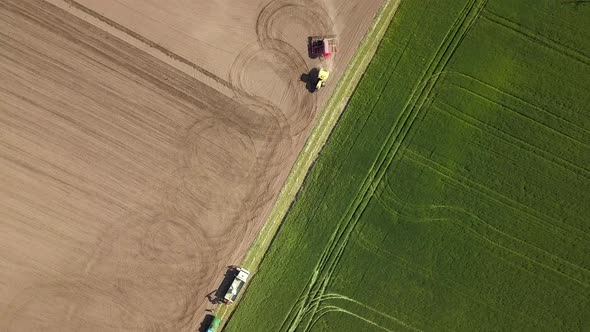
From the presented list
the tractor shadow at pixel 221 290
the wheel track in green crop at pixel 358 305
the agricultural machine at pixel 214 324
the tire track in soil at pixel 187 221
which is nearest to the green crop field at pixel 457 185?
the wheel track in green crop at pixel 358 305

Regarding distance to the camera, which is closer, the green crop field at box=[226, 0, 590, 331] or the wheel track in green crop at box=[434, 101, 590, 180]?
the green crop field at box=[226, 0, 590, 331]

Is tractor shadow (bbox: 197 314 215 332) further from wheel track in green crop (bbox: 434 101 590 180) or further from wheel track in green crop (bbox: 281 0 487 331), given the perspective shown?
wheel track in green crop (bbox: 434 101 590 180)

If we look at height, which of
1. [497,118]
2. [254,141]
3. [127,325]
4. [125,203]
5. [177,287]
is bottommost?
[127,325]

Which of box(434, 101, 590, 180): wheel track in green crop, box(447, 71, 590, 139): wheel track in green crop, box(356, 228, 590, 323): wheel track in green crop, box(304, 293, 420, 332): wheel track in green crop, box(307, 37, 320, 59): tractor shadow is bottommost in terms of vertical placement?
box(304, 293, 420, 332): wheel track in green crop

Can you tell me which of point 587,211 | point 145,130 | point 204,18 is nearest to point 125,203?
point 145,130

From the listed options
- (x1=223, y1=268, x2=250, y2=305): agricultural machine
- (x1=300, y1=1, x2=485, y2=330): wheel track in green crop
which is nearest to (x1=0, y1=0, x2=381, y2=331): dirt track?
(x1=223, y1=268, x2=250, y2=305): agricultural machine

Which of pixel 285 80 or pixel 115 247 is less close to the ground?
pixel 285 80

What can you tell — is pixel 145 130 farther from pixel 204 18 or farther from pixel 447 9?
pixel 447 9
